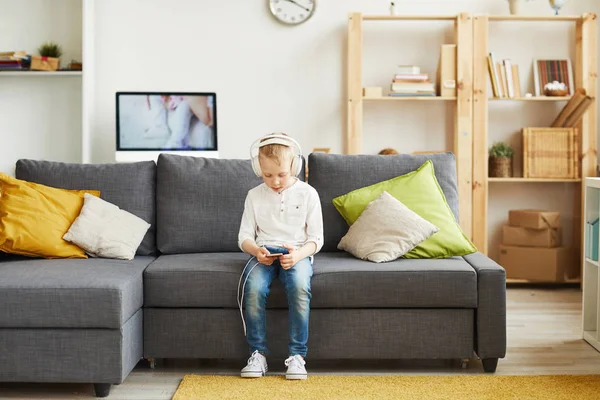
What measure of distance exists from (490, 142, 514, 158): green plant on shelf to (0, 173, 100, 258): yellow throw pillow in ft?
9.23

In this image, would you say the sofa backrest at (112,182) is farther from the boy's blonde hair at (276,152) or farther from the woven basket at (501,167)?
the woven basket at (501,167)

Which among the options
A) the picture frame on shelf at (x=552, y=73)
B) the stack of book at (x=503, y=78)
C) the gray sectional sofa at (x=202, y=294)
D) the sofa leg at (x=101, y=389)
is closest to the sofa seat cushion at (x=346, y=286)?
the gray sectional sofa at (x=202, y=294)

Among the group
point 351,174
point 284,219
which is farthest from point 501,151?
point 284,219

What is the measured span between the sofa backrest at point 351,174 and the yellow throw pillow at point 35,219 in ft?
3.50

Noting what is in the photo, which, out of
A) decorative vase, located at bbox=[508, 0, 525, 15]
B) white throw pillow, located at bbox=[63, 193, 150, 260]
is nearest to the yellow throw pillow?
white throw pillow, located at bbox=[63, 193, 150, 260]

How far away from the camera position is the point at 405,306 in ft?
9.27

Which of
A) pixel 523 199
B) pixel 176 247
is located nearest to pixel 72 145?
pixel 176 247

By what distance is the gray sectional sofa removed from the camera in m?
2.54

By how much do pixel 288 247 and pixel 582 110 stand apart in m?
2.71

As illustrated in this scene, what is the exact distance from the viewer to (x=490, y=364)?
9.42 feet

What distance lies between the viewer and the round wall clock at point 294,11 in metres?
4.98

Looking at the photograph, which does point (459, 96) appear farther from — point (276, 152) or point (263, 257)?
point (263, 257)

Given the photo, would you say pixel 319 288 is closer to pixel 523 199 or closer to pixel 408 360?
pixel 408 360

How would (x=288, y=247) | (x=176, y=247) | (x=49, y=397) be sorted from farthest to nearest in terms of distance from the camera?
(x=176, y=247) < (x=288, y=247) < (x=49, y=397)
